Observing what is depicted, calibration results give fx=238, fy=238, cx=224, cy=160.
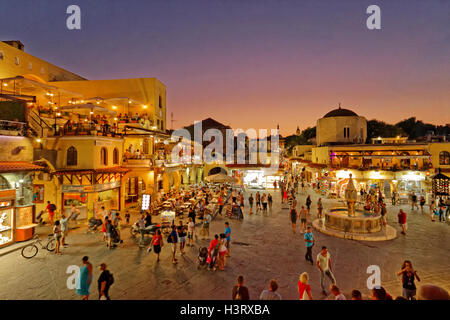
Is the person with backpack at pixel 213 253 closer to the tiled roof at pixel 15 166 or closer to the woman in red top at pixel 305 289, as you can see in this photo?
the woman in red top at pixel 305 289

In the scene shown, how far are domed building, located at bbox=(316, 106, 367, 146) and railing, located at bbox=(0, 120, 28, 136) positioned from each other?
4405 centimetres

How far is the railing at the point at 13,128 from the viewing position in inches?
521

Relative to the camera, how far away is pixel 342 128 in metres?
45.3

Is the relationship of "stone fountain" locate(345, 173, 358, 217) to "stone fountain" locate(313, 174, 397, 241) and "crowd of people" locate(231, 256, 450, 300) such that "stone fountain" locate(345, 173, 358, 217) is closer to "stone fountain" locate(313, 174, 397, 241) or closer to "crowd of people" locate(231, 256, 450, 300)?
"stone fountain" locate(313, 174, 397, 241)

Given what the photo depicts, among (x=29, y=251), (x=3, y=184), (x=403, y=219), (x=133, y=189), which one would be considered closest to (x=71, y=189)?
(x=3, y=184)

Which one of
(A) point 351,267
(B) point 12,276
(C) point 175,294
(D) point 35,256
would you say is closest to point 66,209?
(D) point 35,256

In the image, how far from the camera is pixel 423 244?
12.6m

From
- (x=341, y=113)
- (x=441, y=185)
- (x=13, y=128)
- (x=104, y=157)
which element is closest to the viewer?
(x=13, y=128)

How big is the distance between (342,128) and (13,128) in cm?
4696

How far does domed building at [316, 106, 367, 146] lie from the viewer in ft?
148

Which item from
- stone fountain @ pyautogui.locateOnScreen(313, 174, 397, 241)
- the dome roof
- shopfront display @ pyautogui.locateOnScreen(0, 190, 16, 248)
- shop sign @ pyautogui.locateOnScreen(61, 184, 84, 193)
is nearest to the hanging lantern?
stone fountain @ pyautogui.locateOnScreen(313, 174, 397, 241)

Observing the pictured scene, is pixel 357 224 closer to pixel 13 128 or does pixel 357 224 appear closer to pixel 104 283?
pixel 104 283

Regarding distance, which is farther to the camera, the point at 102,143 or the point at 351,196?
the point at 102,143
